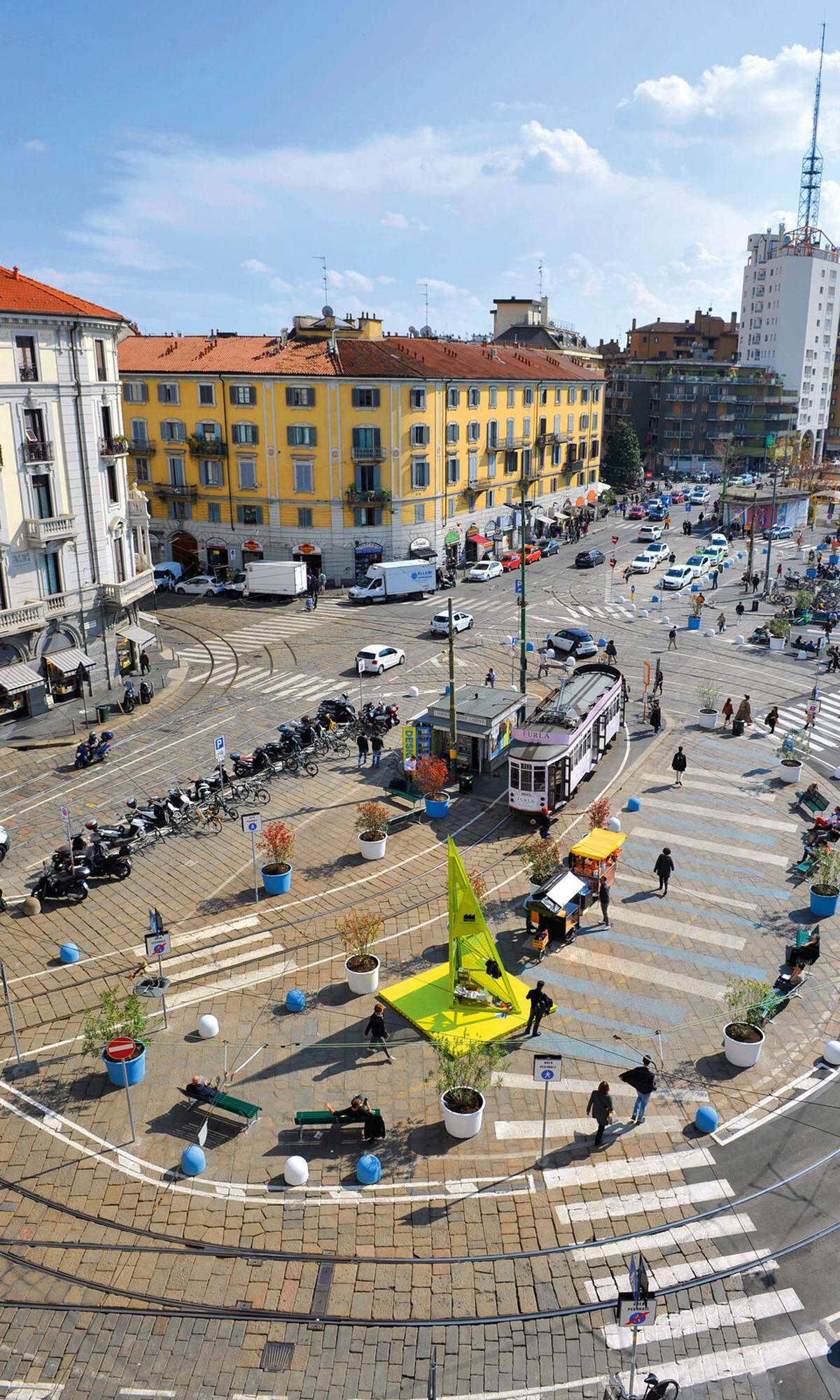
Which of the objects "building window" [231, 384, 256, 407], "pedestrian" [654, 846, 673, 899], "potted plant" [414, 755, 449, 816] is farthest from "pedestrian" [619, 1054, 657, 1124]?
"building window" [231, 384, 256, 407]

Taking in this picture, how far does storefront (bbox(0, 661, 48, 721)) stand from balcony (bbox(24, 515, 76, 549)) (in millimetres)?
4920

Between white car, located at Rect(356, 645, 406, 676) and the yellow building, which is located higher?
the yellow building

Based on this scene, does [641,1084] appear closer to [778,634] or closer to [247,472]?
[778,634]

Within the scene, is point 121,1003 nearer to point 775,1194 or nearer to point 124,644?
point 775,1194

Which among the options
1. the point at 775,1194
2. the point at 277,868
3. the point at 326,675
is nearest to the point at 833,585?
the point at 326,675

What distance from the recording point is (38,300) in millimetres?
39531

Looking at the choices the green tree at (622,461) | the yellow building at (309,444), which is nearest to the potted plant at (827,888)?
the yellow building at (309,444)

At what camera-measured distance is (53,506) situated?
40.8 metres

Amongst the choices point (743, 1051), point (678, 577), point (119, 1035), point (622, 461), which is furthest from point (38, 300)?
point (622, 461)

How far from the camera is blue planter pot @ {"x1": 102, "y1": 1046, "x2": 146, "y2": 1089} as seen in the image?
19109mm

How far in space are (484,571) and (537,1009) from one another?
51985mm

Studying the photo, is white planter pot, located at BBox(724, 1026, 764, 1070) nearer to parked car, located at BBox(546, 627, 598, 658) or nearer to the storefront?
the storefront

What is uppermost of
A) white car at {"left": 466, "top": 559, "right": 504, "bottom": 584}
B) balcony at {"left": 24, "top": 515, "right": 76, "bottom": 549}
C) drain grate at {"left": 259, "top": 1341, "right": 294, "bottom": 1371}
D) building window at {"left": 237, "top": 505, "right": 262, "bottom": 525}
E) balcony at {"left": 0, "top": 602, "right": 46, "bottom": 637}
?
balcony at {"left": 24, "top": 515, "right": 76, "bottom": 549}

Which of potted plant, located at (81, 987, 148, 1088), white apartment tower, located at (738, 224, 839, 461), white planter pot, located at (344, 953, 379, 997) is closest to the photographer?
potted plant, located at (81, 987, 148, 1088)
